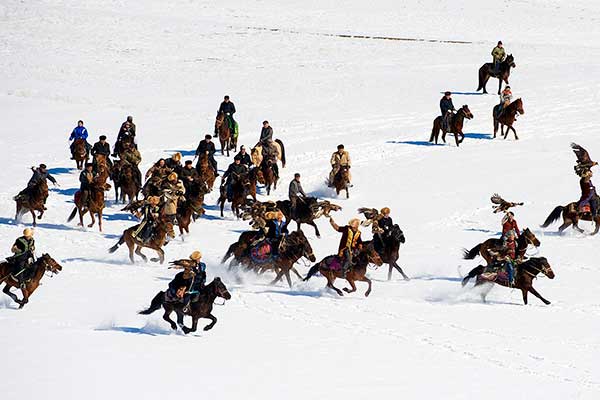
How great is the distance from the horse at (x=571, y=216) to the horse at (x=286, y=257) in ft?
25.4

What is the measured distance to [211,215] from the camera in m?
31.3

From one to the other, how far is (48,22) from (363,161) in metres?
28.5

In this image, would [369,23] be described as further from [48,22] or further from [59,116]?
[59,116]

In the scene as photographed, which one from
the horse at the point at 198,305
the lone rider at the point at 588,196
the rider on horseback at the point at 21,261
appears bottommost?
the horse at the point at 198,305

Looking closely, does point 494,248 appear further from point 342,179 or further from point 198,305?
point 342,179

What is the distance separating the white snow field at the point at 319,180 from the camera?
60.3 ft

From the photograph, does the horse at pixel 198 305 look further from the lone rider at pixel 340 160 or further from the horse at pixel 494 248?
the lone rider at pixel 340 160

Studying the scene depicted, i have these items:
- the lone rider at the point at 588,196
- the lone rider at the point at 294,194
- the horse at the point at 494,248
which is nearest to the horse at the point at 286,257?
the horse at the point at 494,248

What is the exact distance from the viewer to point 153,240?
25.8 meters

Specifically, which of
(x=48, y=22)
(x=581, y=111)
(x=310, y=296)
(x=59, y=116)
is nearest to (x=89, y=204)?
(x=310, y=296)

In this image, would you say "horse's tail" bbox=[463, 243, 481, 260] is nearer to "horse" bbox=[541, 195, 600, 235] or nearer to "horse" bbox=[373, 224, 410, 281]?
"horse" bbox=[373, 224, 410, 281]

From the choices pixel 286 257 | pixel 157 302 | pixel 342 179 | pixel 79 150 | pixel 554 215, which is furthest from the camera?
pixel 79 150

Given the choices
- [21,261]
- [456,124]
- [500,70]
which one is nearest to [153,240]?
[21,261]

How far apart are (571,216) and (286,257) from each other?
27.6 ft
